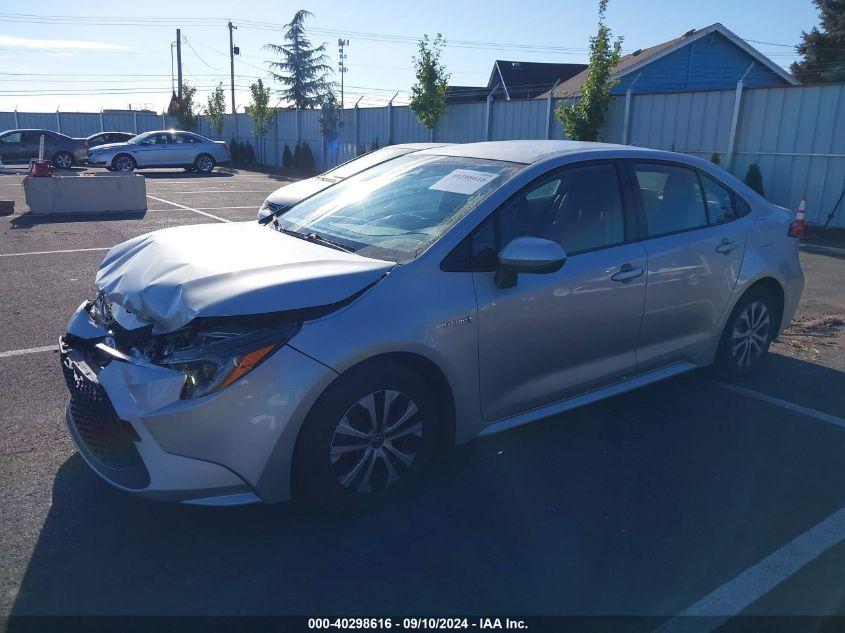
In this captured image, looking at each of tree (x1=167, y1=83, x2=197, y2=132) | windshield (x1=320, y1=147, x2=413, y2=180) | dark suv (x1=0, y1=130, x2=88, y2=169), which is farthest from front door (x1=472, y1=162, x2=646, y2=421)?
tree (x1=167, y1=83, x2=197, y2=132)

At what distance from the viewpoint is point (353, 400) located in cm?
305

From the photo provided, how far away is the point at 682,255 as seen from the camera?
4.34m

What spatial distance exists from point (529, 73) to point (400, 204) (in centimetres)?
3894

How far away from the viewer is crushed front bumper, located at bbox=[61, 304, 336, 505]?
9.12 ft

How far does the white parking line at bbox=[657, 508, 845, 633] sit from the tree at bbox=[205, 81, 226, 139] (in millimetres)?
38381

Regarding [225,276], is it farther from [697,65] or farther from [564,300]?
[697,65]

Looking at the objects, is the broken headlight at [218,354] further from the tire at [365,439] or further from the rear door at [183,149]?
the rear door at [183,149]

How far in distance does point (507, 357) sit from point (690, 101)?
13304 millimetres

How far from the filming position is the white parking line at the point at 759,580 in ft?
8.70

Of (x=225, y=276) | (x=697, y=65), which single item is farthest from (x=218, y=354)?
(x=697, y=65)

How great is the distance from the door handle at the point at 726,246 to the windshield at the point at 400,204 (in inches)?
63.5

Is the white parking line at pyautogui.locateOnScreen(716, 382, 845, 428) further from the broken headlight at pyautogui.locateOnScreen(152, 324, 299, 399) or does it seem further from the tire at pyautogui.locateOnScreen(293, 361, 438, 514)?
the broken headlight at pyautogui.locateOnScreen(152, 324, 299, 399)

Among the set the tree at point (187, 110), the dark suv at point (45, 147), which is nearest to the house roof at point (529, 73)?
the tree at point (187, 110)

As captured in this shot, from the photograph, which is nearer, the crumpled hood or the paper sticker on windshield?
the crumpled hood
